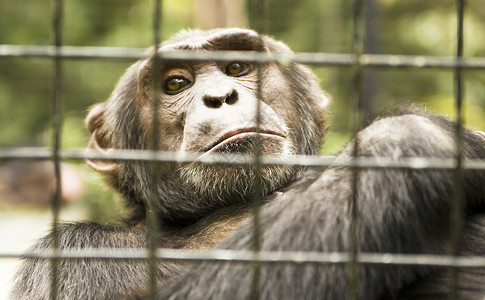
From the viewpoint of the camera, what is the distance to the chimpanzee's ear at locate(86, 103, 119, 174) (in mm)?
2393

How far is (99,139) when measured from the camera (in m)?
2.55

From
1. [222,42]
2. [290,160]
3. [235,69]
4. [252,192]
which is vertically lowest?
[252,192]

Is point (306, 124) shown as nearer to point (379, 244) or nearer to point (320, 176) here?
point (320, 176)

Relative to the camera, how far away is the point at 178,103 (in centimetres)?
221

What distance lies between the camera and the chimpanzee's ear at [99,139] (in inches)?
94.2

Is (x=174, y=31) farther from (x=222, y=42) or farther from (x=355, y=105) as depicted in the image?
(x=355, y=105)

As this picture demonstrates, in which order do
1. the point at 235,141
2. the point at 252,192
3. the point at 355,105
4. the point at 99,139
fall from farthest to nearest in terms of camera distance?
the point at 99,139
the point at 252,192
the point at 235,141
the point at 355,105

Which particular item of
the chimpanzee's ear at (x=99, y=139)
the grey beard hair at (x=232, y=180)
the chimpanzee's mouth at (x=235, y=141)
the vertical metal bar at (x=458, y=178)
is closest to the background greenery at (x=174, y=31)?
the chimpanzee's ear at (x=99, y=139)

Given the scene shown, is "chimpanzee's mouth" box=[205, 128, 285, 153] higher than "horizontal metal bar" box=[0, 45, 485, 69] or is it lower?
lower

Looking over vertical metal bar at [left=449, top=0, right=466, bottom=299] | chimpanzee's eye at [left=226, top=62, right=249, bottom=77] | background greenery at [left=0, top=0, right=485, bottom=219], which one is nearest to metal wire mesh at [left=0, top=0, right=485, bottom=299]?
vertical metal bar at [left=449, top=0, right=466, bottom=299]

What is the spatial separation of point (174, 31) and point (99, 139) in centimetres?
472

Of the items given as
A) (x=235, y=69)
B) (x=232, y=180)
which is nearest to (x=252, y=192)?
(x=232, y=180)

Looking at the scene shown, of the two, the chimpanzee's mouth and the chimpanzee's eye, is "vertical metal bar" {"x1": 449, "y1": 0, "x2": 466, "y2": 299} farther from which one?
the chimpanzee's eye

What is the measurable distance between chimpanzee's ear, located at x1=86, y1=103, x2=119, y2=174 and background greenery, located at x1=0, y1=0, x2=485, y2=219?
3.94 metres
